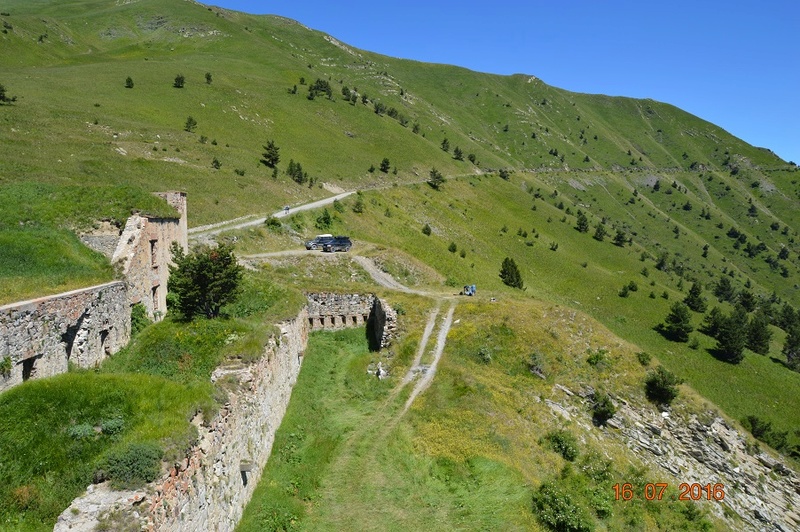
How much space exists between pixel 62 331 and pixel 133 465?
8.45 meters

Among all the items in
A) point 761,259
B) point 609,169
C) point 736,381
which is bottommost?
point 736,381

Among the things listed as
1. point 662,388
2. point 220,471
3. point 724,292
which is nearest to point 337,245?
point 662,388

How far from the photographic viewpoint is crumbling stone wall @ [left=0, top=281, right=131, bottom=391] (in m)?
13.6

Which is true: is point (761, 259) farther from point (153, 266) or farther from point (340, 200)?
point (153, 266)

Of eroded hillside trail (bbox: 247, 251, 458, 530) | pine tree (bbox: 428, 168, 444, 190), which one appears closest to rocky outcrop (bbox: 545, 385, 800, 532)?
eroded hillside trail (bbox: 247, 251, 458, 530)

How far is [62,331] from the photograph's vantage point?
15.5 metres

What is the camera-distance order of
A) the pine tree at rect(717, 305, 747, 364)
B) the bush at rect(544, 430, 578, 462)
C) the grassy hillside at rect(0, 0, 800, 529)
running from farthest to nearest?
the pine tree at rect(717, 305, 747, 364) → the bush at rect(544, 430, 578, 462) → the grassy hillside at rect(0, 0, 800, 529)

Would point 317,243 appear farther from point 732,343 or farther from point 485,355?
point 732,343

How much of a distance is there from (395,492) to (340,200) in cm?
5533

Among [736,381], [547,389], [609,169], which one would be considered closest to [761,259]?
[609,169]

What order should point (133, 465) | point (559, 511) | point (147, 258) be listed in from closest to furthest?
point (133, 465) < point (559, 511) < point (147, 258)

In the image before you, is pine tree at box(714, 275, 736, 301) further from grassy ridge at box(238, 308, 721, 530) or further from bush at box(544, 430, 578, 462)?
bush at box(544, 430, 578, 462)

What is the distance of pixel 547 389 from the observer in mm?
25812

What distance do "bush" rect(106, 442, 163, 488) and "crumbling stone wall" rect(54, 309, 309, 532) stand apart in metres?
0.23
